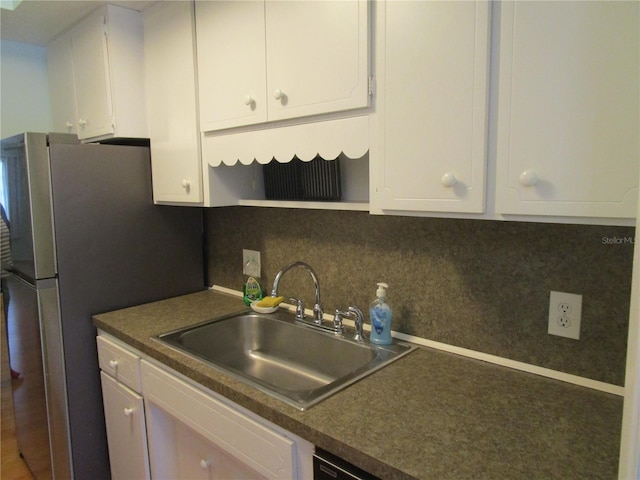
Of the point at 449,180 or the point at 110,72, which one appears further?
the point at 110,72

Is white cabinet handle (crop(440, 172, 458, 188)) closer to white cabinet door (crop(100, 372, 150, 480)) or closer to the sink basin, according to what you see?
the sink basin

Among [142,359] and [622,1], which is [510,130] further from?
[142,359]

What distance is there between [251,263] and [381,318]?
0.80m

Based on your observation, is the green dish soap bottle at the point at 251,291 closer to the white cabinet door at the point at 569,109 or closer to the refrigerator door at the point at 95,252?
the refrigerator door at the point at 95,252

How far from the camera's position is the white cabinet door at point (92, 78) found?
185 centimetres

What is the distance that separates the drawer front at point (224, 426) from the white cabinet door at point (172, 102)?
0.69 metres

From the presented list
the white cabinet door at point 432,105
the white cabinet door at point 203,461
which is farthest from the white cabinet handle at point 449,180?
the white cabinet door at point 203,461

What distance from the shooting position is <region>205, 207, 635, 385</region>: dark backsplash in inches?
43.4

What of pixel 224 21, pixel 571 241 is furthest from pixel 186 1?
pixel 571 241

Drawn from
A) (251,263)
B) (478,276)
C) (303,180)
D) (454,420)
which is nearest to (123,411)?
(251,263)

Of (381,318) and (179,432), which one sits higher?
(381,318)

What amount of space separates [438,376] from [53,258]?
4.88ft

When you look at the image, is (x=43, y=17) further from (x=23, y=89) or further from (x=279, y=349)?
(x=279, y=349)

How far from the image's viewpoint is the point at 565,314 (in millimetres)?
1162
